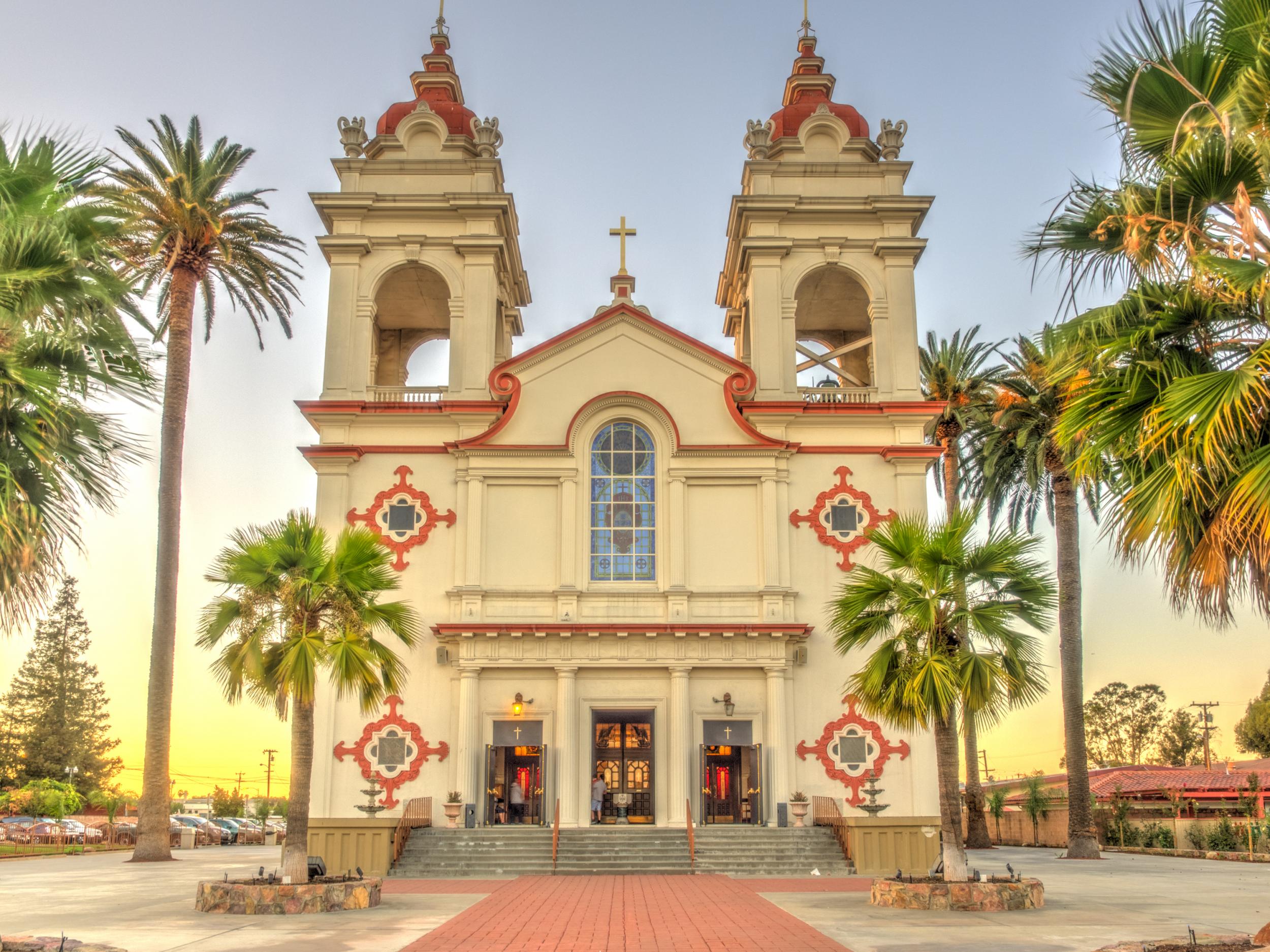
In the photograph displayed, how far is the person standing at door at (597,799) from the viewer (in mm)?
28625

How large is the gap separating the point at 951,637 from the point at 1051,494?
23.1 metres

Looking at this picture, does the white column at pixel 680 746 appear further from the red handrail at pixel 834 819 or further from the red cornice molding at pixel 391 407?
the red cornice molding at pixel 391 407

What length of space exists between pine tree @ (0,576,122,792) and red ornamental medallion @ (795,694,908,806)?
63.9 metres

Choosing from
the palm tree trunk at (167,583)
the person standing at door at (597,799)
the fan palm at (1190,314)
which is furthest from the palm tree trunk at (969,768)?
the fan palm at (1190,314)

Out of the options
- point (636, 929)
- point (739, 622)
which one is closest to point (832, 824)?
point (739, 622)

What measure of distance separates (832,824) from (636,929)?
13050mm

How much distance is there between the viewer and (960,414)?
4175cm

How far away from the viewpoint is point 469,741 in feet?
92.8

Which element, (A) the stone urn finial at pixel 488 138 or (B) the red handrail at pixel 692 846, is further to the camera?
(A) the stone urn finial at pixel 488 138

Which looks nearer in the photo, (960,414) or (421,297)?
(421,297)

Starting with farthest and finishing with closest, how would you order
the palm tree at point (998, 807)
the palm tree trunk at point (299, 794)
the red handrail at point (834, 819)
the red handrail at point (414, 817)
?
the palm tree at point (998, 807), the red handrail at point (414, 817), the red handrail at point (834, 819), the palm tree trunk at point (299, 794)

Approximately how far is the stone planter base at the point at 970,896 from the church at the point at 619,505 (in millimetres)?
9720

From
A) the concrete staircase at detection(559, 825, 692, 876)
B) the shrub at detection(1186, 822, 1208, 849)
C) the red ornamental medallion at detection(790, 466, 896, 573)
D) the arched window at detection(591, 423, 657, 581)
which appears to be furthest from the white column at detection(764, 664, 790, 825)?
the shrub at detection(1186, 822, 1208, 849)

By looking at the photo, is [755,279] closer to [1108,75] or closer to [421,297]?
[421,297]
